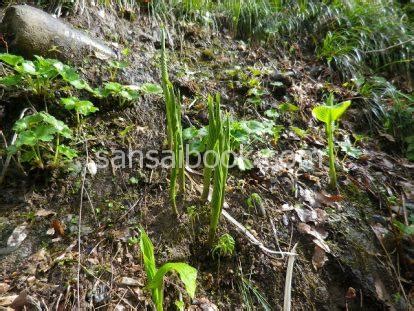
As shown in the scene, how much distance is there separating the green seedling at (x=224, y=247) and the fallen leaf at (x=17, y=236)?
91cm

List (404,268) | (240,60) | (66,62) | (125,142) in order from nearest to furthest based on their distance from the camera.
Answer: (404,268) → (125,142) → (66,62) → (240,60)

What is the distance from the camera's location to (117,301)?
1.33m

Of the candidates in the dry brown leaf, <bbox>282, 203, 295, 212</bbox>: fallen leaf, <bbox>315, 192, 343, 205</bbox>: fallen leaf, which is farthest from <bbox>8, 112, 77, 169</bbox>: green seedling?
<bbox>315, 192, 343, 205</bbox>: fallen leaf

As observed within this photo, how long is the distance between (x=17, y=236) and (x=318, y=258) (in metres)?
1.50

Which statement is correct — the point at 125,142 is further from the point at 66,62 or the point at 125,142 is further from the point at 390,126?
the point at 390,126

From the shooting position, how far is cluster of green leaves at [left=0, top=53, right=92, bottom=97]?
5.46 feet

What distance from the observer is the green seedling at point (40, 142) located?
1.49 meters

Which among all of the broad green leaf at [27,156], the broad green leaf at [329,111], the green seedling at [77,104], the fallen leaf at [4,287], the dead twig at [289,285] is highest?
the green seedling at [77,104]

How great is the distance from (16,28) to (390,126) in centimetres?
301

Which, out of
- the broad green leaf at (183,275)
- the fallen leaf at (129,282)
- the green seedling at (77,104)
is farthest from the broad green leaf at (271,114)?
the broad green leaf at (183,275)

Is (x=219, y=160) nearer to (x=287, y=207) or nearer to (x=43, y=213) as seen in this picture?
(x=287, y=207)

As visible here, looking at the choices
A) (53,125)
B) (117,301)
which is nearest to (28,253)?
(117,301)

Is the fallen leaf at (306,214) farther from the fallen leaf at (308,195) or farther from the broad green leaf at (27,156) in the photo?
the broad green leaf at (27,156)

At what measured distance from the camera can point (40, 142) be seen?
1688 mm
